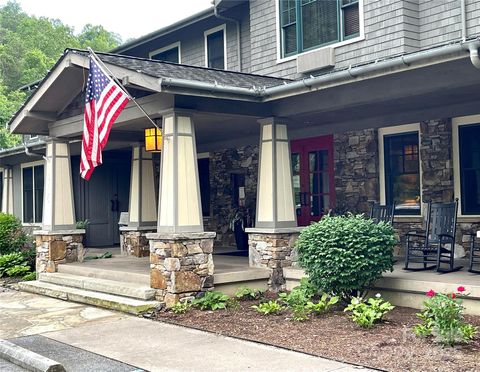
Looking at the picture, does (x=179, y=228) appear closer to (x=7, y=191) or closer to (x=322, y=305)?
(x=322, y=305)

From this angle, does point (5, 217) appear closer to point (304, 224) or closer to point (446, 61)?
point (304, 224)

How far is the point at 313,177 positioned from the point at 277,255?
3204 mm

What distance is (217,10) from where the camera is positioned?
1229 cm

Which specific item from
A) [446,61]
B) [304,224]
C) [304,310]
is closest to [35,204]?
[304,224]

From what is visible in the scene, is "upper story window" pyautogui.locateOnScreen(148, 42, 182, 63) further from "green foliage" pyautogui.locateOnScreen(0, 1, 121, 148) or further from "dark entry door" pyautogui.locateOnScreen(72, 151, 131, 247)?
"green foliage" pyautogui.locateOnScreen(0, 1, 121, 148)

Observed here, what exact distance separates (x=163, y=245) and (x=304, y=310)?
2.17 metres

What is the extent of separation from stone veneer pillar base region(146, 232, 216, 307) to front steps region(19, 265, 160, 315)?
0.24 meters

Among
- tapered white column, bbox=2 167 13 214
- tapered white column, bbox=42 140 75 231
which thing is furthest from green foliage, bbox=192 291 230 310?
tapered white column, bbox=2 167 13 214

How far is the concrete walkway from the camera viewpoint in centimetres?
542

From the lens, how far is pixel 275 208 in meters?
8.91

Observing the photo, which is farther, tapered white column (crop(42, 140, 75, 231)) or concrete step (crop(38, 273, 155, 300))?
tapered white column (crop(42, 140, 75, 231))

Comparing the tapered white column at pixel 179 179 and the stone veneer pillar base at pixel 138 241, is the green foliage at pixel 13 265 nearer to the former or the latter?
the stone veneer pillar base at pixel 138 241

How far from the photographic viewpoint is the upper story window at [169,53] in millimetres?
14461

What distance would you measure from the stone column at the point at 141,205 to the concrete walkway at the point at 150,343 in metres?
3.33
